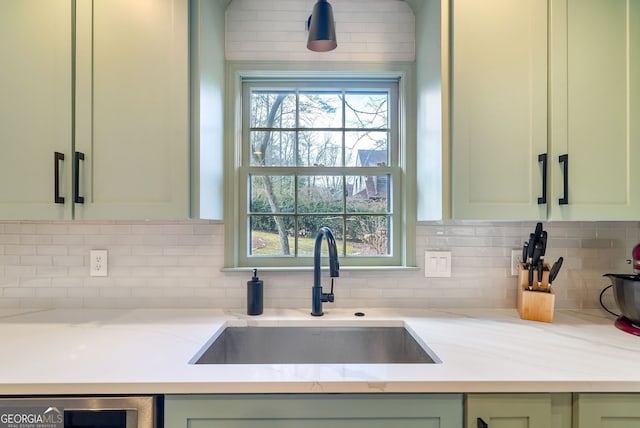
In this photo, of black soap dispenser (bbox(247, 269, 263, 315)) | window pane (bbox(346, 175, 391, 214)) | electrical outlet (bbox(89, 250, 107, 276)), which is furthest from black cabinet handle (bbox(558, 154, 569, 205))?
electrical outlet (bbox(89, 250, 107, 276))

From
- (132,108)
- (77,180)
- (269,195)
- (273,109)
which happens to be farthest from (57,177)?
(273,109)

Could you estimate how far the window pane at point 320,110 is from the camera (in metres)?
1.79

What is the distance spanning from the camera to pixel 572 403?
0.96m

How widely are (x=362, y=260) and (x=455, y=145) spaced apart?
28.9 inches

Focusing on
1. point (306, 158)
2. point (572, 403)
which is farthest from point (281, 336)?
point (572, 403)

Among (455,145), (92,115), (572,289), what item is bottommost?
(572,289)

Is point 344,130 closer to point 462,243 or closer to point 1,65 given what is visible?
point 462,243

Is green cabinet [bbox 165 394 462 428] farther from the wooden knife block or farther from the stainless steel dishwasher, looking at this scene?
the wooden knife block

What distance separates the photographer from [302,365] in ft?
3.38

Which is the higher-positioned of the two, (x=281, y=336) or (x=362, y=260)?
(x=362, y=260)

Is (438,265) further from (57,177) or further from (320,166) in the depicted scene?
(57,177)

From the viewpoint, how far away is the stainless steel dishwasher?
3.02ft

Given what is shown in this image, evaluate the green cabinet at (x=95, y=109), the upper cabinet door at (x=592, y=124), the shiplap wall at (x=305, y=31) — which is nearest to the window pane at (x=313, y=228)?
the green cabinet at (x=95, y=109)

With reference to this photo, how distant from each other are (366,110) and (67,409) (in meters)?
1.69
